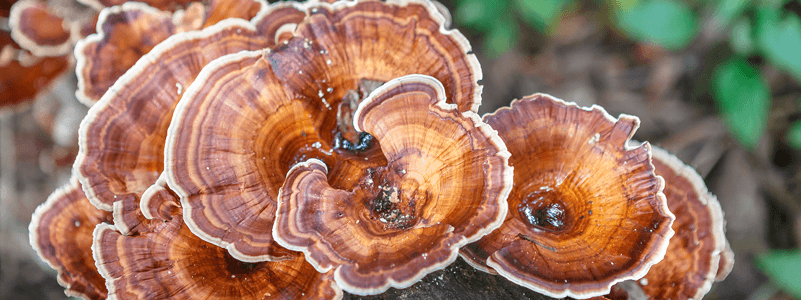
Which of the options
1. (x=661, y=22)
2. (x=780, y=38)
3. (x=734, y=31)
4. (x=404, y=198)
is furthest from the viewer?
(x=734, y=31)

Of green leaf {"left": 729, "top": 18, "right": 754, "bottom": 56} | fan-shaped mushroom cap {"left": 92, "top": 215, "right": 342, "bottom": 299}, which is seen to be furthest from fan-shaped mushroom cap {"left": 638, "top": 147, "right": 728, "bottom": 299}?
green leaf {"left": 729, "top": 18, "right": 754, "bottom": 56}

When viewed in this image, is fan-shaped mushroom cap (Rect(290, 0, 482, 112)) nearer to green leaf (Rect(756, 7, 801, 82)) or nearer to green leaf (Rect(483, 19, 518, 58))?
green leaf (Rect(483, 19, 518, 58))

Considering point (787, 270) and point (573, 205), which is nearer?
point (573, 205)

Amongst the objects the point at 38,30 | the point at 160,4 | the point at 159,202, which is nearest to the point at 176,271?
the point at 159,202

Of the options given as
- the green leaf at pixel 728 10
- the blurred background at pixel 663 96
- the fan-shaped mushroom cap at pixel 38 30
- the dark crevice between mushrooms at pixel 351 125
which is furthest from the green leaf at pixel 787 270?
the fan-shaped mushroom cap at pixel 38 30

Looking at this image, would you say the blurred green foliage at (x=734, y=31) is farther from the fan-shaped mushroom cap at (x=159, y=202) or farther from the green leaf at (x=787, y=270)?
the fan-shaped mushroom cap at (x=159, y=202)

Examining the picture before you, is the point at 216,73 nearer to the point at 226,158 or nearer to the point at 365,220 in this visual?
the point at 226,158

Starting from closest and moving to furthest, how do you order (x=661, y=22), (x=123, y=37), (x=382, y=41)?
(x=382, y=41) → (x=123, y=37) → (x=661, y=22)

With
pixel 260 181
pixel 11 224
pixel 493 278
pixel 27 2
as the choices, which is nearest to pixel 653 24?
pixel 493 278

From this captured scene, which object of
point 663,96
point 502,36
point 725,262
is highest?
point 502,36

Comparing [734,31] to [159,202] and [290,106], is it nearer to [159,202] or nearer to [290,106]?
[290,106]
